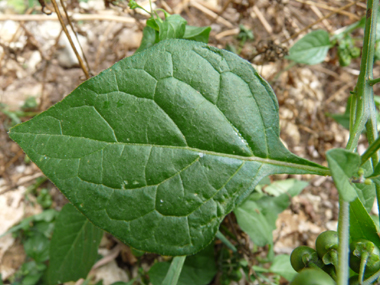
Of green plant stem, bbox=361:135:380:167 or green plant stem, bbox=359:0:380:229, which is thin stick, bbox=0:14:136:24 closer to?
green plant stem, bbox=359:0:380:229

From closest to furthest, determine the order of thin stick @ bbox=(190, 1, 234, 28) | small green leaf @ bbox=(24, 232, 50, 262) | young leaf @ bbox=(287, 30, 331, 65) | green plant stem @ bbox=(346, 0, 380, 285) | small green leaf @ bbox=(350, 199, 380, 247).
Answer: small green leaf @ bbox=(350, 199, 380, 247)
green plant stem @ bbox=(346, 0, 380, 285)
small green leaf @ bbox=(24, 232, 50, 262)
young leaf @ bbox=(287, 30, 331, 65)
thin stick @ bbox=(190, 1, 234, 28)

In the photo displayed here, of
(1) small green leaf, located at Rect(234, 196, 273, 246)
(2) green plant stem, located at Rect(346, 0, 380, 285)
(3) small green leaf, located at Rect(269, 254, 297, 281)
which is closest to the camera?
(2) green plant stem, located at Rect(346, 0, 380, 285)

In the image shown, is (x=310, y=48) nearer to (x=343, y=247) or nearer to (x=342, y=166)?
(x=342, y=166)

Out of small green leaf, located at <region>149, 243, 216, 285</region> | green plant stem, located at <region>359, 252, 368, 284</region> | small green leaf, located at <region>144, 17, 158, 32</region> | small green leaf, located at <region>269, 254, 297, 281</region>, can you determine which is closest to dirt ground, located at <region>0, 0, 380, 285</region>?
small green leaf, located at <region>269, 254, 297, 281</region>

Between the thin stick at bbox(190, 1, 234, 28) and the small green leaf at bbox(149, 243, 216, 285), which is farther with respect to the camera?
the thin stick at bbox(190, 1, 234, 28)

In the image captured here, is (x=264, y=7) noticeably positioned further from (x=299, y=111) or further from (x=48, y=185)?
(x=48, y=185)

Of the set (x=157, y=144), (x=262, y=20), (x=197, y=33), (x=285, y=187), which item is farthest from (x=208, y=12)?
(x=157, y=144)
